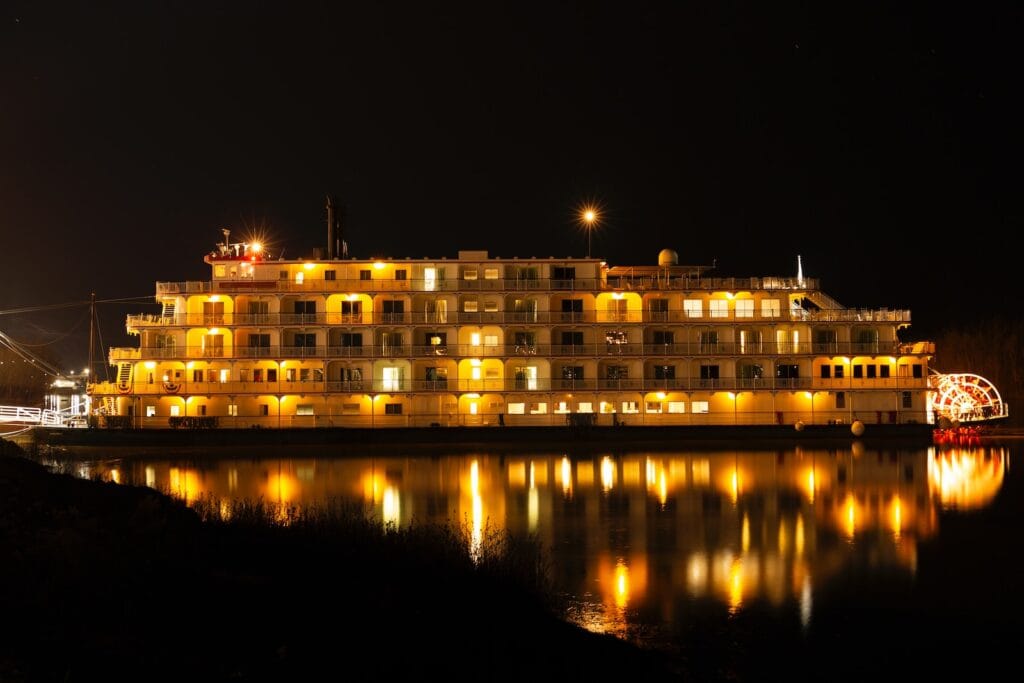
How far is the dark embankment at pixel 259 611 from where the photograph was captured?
8.90m

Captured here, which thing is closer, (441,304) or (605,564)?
(605,564)

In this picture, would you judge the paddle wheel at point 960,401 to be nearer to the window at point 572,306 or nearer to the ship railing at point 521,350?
the ship railing at point 521,350

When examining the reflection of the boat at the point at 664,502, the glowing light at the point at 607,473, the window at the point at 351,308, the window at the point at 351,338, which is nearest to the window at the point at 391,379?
the window at the point at 351,338

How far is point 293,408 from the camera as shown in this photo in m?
55.3

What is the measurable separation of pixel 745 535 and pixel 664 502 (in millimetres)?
5854

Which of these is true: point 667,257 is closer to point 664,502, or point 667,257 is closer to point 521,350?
point 521,350

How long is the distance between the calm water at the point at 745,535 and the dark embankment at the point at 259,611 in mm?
2081

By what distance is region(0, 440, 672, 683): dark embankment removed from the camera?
890 centimetres

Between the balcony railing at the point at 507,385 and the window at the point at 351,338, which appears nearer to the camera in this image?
the balcony railing at the point at 507,385

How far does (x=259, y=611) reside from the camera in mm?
10797

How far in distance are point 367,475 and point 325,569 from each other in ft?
72.9

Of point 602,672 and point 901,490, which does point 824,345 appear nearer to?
point 901,490

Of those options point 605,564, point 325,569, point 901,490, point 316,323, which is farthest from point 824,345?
point 325,569

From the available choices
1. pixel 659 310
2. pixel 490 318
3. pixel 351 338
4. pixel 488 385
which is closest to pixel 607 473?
pixel 488 385
